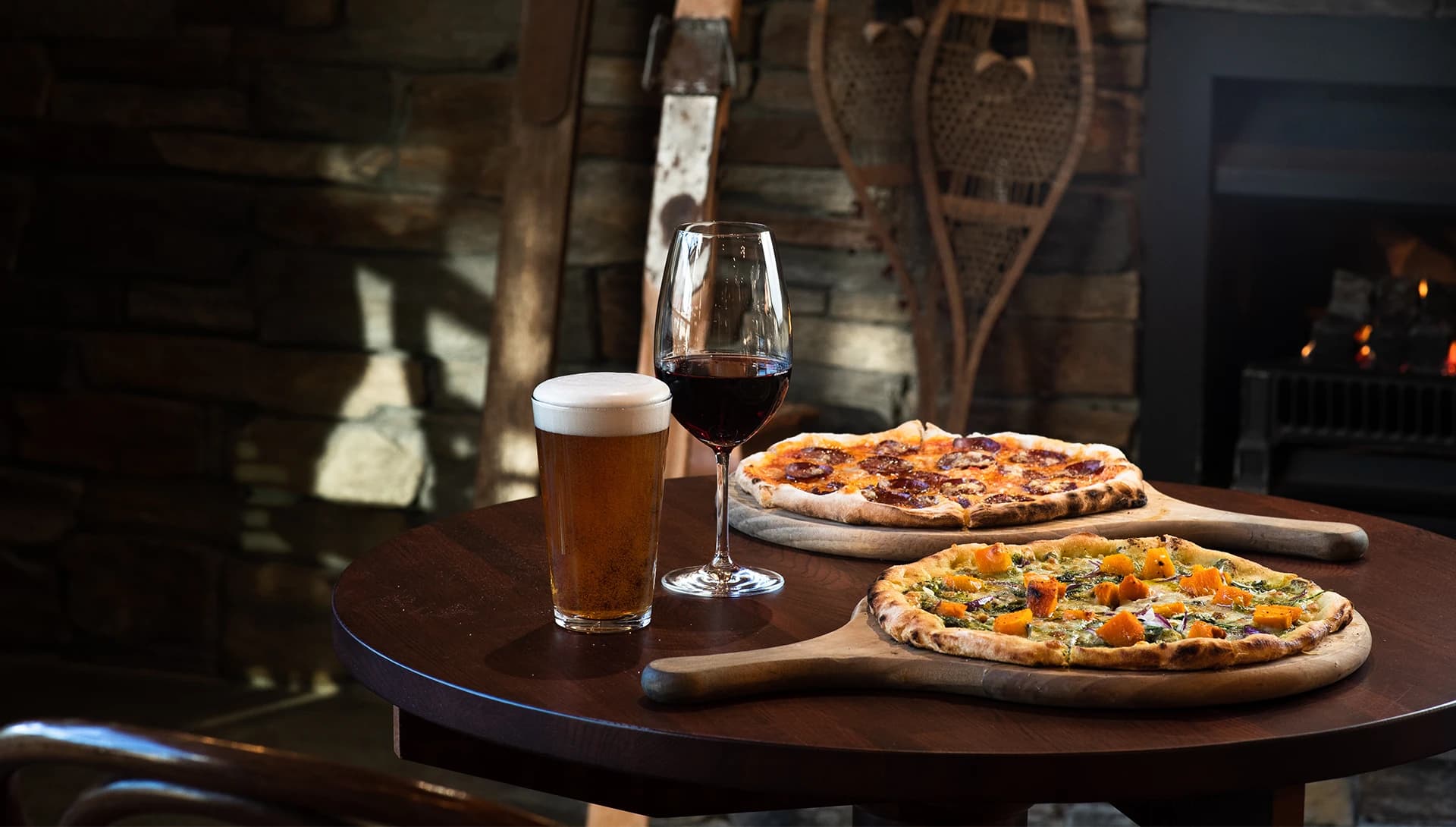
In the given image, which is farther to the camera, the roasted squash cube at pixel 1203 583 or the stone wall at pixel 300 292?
the stone wall at pixel 300 292

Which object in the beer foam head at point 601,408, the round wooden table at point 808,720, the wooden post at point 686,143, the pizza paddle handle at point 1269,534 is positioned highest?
the wooden post at point 686,143

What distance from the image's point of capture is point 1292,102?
2.72 m

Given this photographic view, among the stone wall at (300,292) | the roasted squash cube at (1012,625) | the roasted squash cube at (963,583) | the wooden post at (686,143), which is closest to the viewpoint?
the roasted squash cube at (1012,625)

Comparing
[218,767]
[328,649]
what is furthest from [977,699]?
[328,649]

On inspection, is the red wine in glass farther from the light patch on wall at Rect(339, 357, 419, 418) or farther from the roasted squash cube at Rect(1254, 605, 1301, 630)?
the light patch on wall at Rect(339, 357, 419, 418)

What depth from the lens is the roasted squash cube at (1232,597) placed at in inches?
40.5

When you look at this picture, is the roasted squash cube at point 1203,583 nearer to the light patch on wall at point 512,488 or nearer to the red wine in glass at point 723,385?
the red wine in glass at point 723,385

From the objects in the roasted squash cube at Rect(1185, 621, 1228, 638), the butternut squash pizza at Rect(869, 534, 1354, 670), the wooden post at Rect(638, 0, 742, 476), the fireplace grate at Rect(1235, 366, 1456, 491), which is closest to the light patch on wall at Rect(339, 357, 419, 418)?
the wooden post at Rect(638, 0, 742, 476)

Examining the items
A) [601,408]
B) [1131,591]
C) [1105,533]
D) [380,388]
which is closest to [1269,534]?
[1105,533]

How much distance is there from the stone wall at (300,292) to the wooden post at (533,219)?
0.26m

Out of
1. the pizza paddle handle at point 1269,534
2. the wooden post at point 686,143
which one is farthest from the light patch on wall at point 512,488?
the pizza paddle handle at point 1269,534

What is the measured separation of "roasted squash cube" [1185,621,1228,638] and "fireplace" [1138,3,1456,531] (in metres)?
1.81

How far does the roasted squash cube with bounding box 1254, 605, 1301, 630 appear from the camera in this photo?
971 mm

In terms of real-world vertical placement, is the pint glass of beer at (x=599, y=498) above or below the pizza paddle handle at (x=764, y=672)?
above
